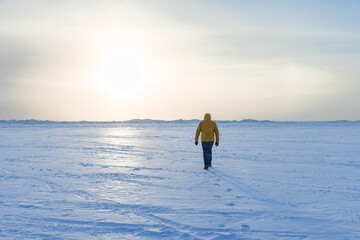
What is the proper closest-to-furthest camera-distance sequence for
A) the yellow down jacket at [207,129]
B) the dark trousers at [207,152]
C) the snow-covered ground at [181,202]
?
the snow-covered ground at [181,202] < the dark trousers at [207,152] < the yellow down jacket at [207,129]

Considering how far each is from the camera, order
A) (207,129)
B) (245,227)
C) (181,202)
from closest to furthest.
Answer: (245,227) → (181,202) → (207,129)

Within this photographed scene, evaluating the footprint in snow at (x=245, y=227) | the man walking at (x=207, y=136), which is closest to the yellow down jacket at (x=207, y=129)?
the man walking at (x=207, y=136)

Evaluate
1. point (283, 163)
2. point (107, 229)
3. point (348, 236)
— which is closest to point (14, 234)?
point (107, 229)

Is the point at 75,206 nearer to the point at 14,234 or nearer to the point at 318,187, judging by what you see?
the point at 14,234

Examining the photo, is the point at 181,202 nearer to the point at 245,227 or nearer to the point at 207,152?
the point at 245,227

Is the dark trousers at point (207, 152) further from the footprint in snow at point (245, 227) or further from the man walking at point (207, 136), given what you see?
the footprint in snow at point (245, 227)

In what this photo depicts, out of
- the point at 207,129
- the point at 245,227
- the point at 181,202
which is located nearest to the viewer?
the point at 245,227

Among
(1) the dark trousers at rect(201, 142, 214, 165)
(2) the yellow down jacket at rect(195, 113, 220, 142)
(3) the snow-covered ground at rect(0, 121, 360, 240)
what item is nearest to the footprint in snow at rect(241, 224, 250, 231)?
(3) the snow-covered ground at rect(0, 121, 360, 240)

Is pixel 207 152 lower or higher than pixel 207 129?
lower

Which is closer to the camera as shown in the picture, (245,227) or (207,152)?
(245,227)

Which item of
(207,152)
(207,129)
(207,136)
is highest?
(207,129)

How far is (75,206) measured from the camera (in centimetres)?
559

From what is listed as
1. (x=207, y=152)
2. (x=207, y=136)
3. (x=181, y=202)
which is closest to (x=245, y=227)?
(x=181, y=202)

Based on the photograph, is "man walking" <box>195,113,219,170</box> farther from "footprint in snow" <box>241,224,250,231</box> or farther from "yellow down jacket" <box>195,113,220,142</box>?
"footprint in snow" <box>241,224,250,231</box>
